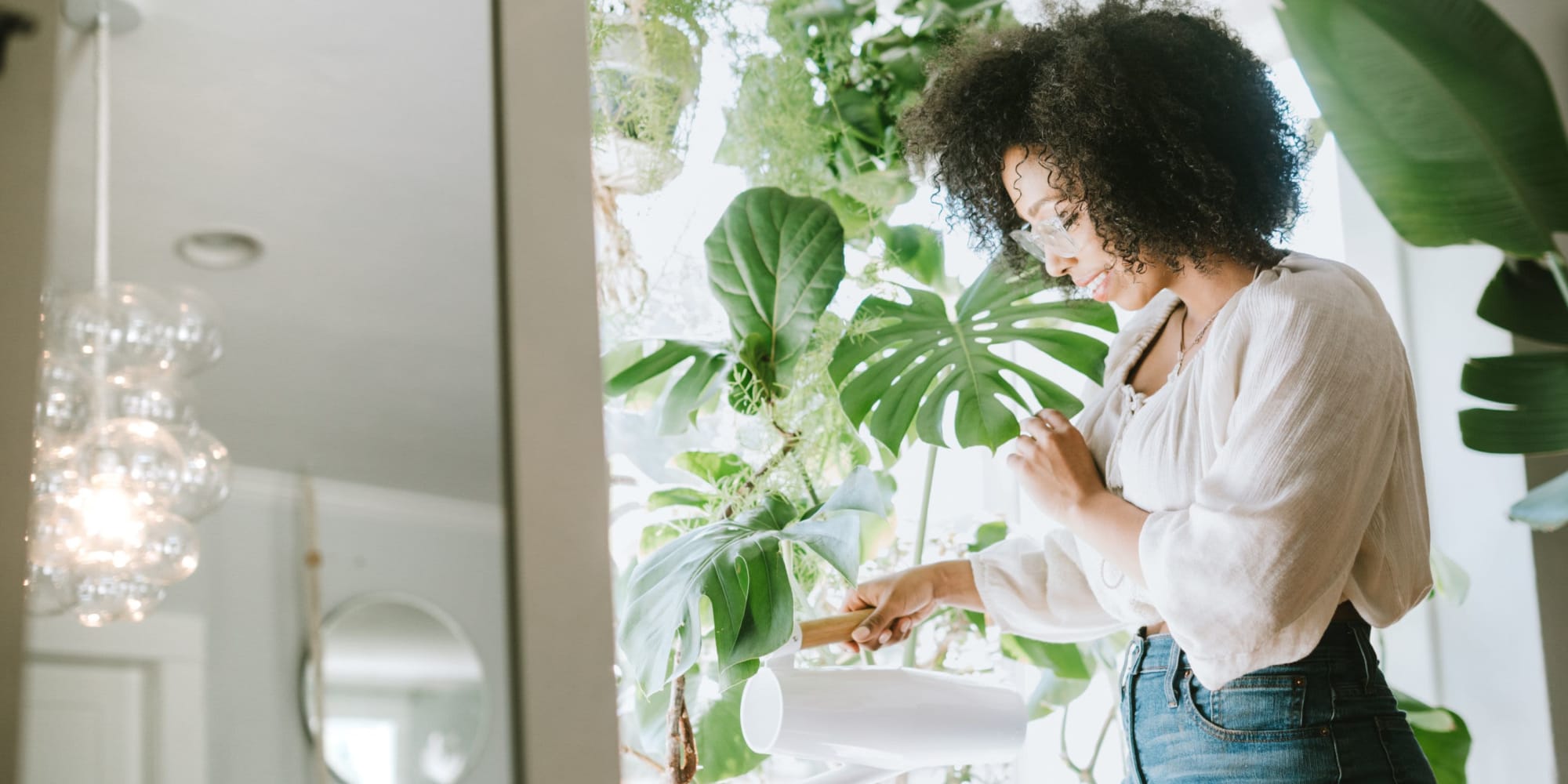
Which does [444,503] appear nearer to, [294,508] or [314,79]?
[294,508]

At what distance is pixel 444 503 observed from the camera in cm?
67

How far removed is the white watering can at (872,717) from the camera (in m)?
1.03

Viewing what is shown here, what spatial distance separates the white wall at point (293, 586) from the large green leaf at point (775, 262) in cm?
64

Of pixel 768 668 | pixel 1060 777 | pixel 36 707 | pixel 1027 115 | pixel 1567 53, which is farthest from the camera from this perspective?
pixel 1060 777

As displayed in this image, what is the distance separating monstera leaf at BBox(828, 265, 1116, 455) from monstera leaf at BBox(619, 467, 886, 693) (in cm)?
23

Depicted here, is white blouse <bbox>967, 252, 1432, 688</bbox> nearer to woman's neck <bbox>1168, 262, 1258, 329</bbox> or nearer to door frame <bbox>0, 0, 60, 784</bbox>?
woman's neck <bbox>1168, 262, 1258, 329</bbox>

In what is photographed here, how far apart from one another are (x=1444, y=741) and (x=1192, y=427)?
0.70m

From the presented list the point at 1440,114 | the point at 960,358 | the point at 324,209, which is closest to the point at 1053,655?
the point at 960,358

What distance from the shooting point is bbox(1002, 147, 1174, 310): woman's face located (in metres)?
1.17

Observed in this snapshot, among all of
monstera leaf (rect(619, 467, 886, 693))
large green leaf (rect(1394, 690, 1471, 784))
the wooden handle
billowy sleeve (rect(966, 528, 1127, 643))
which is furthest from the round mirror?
large green leaf (rect(1394, 690, 1471, 784))

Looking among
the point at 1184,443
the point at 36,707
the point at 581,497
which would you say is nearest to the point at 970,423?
the point at 1184,443

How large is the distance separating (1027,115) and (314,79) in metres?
0.74

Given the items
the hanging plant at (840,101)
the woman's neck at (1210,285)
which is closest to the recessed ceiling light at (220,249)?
the woman's neck at (1210,285)

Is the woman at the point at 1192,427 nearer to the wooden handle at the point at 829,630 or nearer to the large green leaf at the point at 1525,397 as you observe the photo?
the wooden handle at the point at 829,630
